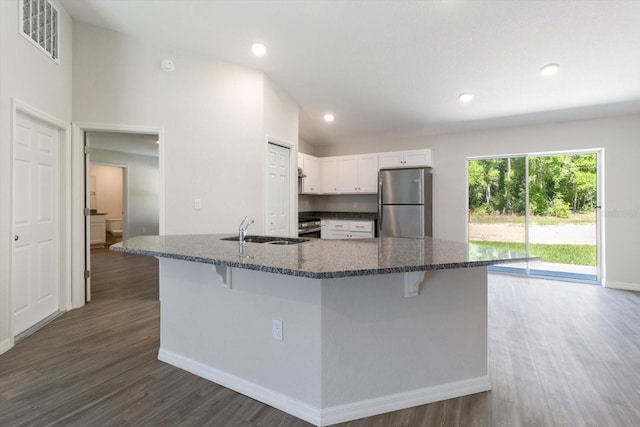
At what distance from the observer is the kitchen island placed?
1.68 meters

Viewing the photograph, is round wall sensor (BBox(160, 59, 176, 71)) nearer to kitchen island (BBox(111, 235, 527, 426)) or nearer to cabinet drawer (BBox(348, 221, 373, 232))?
kitchen island (BBox(111, 235, 527, 426))

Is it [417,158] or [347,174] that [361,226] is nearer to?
[347,174]

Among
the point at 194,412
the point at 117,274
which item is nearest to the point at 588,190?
the point at 194,412

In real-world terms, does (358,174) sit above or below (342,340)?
above

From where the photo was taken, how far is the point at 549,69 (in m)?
3.46

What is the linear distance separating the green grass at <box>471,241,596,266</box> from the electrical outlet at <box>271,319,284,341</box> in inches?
155

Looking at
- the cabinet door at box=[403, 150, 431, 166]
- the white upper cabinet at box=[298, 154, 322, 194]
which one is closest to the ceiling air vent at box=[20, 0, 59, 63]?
the white upper cabinet at box=[298, 154, 322, 194]

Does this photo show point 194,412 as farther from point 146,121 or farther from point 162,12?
point 162,12

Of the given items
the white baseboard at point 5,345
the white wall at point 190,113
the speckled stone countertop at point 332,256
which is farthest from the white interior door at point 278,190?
the white baseboard at point 5,345

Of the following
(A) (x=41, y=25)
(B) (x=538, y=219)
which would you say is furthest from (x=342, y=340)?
(B) (x=538, y=219)

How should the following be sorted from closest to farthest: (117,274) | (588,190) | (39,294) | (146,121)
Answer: (39,294), (146,121), (588,190), (117,274)

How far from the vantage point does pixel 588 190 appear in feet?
15.1

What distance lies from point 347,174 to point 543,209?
3.01 metres

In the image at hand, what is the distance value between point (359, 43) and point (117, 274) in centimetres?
475
